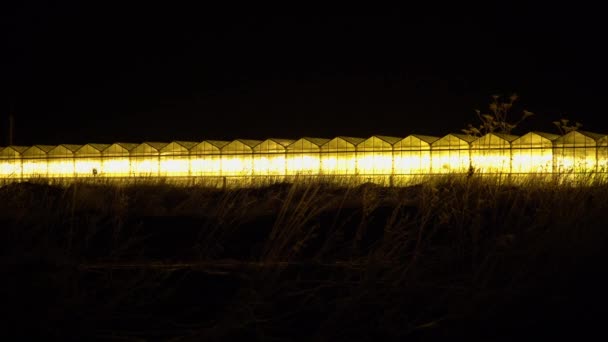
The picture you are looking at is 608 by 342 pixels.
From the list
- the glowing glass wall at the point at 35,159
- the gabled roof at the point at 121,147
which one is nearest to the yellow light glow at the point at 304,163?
the gabled roof at the point at 121,147

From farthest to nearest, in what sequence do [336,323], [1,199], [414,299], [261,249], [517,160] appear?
[517,160] → [1,199] → [261,249] → [414,299] → [336,323]

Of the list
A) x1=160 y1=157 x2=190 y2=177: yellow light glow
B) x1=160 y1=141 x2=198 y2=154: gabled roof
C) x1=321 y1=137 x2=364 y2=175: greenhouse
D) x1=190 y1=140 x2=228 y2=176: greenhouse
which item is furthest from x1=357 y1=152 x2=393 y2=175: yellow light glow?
x1=160 y1=157 x2=190 y2=177: yellow light glow

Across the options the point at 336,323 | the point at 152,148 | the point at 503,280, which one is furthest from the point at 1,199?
the point at 152,148

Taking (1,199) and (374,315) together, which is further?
(1,199)

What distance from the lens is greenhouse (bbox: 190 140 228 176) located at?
25.5 meters

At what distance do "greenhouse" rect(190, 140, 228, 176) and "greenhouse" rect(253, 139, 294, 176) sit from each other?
1526mm

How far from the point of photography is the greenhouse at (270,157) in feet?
81.5

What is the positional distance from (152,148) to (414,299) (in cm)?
2366

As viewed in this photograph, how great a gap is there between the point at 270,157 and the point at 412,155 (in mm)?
5516

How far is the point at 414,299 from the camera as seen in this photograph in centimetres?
369

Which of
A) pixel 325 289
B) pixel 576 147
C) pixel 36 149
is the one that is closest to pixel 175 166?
pixel 36 149

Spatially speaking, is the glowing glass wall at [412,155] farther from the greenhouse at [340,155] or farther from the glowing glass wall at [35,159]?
the glowing glass wall at [35,159]

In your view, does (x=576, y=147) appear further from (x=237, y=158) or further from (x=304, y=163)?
(x=237, y=158)

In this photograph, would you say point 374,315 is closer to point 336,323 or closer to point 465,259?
point 336,323
